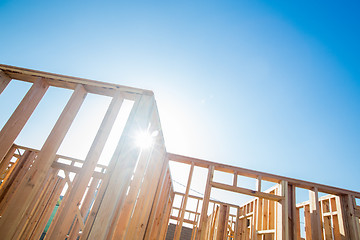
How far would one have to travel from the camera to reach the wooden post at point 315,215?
4875 millimetres

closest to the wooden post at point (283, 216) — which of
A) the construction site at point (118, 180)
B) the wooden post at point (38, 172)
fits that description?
the construction site at point (118, 180)

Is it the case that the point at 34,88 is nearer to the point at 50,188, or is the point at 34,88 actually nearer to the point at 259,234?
the point at 50,188

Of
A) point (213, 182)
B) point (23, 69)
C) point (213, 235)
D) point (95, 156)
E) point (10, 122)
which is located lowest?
point (213, 235)

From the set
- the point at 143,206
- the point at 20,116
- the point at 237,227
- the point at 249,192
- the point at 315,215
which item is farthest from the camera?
the point at 237,227

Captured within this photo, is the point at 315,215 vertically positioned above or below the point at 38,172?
above

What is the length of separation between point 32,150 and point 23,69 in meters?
6.34

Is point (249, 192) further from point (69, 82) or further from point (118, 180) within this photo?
point (69, 82)

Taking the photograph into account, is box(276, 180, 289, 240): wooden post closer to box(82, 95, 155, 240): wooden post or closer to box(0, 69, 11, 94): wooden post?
box(82, 95, 155, 240): wooden post

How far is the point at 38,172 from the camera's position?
2.32 m

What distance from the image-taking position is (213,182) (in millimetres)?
5023

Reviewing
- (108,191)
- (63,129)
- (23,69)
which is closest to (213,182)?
(108,191)

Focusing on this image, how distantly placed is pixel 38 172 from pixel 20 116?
1031mm

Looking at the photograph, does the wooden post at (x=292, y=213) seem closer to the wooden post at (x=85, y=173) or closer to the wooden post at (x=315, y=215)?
the wooden post at (x=315, y=215)

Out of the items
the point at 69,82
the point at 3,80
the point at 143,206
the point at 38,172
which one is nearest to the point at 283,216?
the point at 143,206
